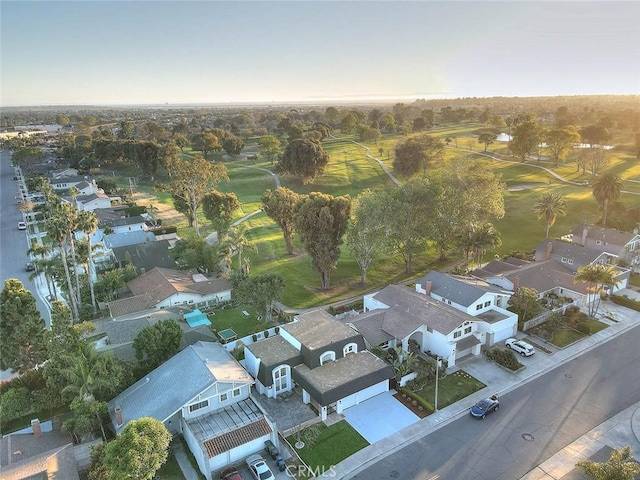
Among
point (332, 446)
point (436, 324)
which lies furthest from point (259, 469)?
point (436, 324)

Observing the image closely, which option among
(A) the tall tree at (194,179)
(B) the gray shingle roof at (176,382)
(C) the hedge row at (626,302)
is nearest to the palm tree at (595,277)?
(C) the hedge row at (626,302)

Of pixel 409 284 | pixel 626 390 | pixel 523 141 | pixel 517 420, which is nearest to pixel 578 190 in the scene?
pixel 523 141

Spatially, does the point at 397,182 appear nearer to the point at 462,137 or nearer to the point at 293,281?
the point at 293,281

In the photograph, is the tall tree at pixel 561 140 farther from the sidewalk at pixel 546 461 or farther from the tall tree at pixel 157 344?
the tall tree at pixel 157 344

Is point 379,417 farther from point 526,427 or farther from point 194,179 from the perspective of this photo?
point 194,179

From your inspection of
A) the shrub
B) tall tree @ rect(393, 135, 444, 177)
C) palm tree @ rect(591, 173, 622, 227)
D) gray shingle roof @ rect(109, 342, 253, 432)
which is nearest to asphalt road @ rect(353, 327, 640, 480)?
the shrub
